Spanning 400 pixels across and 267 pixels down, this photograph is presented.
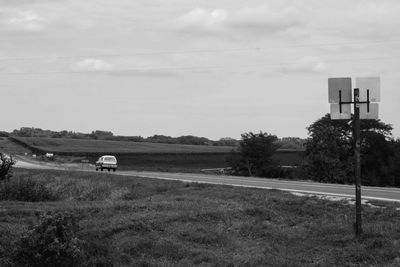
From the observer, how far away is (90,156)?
264 feet

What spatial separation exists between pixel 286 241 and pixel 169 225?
2590 mm

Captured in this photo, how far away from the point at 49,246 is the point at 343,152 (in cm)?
5368

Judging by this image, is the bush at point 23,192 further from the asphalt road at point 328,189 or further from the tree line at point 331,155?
the tree line at point 331,155

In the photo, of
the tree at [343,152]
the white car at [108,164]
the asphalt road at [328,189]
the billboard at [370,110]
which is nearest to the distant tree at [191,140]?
the tree at [343,152]

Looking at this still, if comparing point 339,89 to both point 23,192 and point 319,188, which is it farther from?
point 23,192

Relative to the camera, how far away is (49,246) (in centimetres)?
850

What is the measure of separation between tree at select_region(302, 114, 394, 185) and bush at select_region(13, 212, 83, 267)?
152ft

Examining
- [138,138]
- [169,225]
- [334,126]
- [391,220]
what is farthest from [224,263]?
[138,138]

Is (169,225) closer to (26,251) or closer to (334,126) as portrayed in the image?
(26,251)

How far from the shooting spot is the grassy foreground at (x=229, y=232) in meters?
9.46

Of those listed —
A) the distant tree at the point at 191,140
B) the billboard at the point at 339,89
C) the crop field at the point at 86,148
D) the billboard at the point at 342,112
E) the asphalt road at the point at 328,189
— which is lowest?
the asphalt road at the point at 328,189

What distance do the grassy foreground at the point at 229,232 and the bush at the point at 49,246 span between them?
0.38 meters

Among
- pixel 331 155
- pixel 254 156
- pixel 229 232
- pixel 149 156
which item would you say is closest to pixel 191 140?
pixel 149 156

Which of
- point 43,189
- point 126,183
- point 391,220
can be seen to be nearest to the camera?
point 391,220
